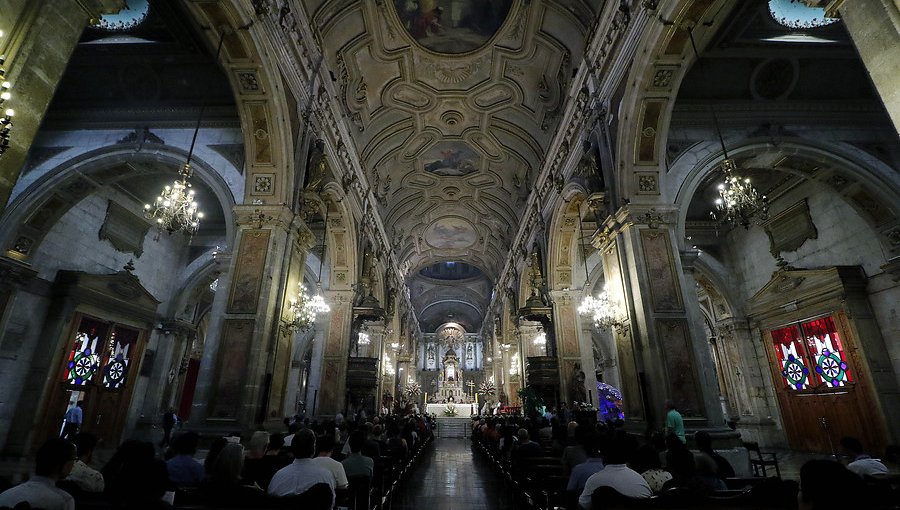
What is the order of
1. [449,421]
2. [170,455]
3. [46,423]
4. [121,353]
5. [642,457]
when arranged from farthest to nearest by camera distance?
[449,421] < [121,353] < [46,423] < [170,455] < [642,457]

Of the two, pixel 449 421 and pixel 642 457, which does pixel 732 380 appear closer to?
pixel 642 457

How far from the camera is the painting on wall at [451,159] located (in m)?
16.0

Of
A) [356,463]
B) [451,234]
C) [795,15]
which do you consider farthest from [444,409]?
[795,15]

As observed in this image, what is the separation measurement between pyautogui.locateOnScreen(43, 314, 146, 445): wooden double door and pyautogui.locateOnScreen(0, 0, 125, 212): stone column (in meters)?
9.25

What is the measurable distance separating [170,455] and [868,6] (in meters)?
6.60

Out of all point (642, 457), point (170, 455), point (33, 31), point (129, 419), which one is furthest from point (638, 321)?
point (129, 419)

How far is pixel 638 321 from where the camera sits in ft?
22.4

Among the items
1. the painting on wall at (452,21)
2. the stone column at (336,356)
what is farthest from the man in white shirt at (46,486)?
the painting on wall at (452,21)

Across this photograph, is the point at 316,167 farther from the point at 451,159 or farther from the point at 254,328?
the point at 451,159

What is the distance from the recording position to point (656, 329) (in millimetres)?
6535

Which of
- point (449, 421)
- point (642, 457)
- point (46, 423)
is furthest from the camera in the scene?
point (449, 421)

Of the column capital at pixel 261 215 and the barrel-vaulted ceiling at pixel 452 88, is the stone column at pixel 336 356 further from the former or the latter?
the column capital at pixel 261 215

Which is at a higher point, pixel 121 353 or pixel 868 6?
pixel 868 6

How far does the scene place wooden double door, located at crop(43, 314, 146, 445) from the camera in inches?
378
